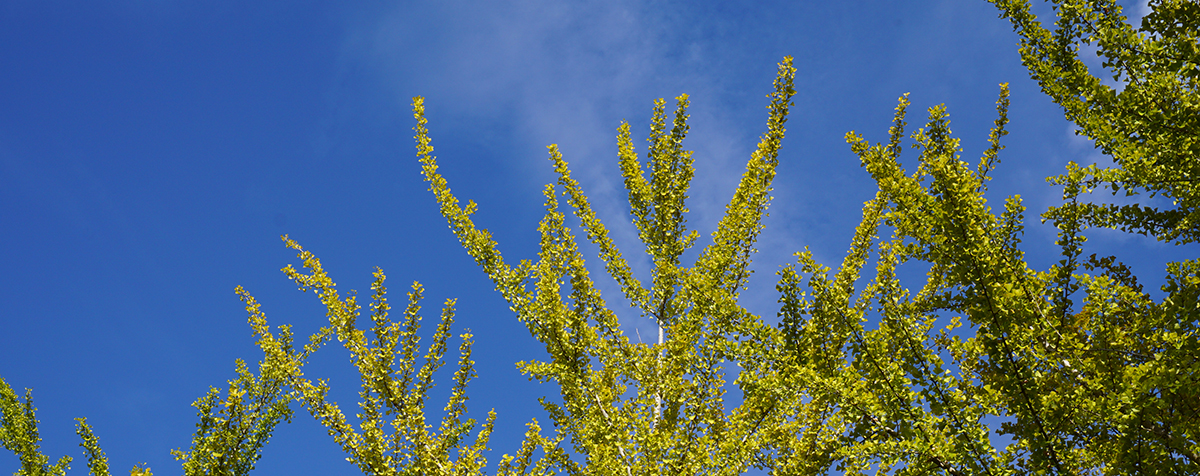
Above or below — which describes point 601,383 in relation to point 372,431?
below

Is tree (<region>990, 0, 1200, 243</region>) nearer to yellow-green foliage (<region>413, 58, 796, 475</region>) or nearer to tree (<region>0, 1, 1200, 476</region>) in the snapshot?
tree (<region>0, 1, 1200, 476</region>)

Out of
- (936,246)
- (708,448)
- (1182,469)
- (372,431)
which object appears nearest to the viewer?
(1182,469)

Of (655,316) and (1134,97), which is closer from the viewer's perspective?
(1134,97)

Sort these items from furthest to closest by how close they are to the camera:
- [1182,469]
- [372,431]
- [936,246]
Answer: [372,431], [936,246], [1182,469]

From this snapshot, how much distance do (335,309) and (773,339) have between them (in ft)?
16.7

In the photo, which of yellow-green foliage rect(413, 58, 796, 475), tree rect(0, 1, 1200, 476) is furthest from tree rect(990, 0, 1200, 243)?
yellow-green foliage rect(413, 58, 796, 475)

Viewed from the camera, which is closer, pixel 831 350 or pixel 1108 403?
pixel 1108 403

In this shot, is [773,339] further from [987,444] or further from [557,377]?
[557,377]

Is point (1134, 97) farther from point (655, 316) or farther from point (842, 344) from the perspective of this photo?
point (655, 316)

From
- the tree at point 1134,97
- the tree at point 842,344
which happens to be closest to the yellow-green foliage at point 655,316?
the tree at point 842,344

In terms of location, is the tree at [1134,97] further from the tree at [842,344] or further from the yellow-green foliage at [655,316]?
the yellow-green foliage at [655,316]

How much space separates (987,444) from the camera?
4215 mm

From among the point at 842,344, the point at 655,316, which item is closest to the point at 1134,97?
the point at 842,344

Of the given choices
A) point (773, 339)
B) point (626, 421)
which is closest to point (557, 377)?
point (626, 421)
